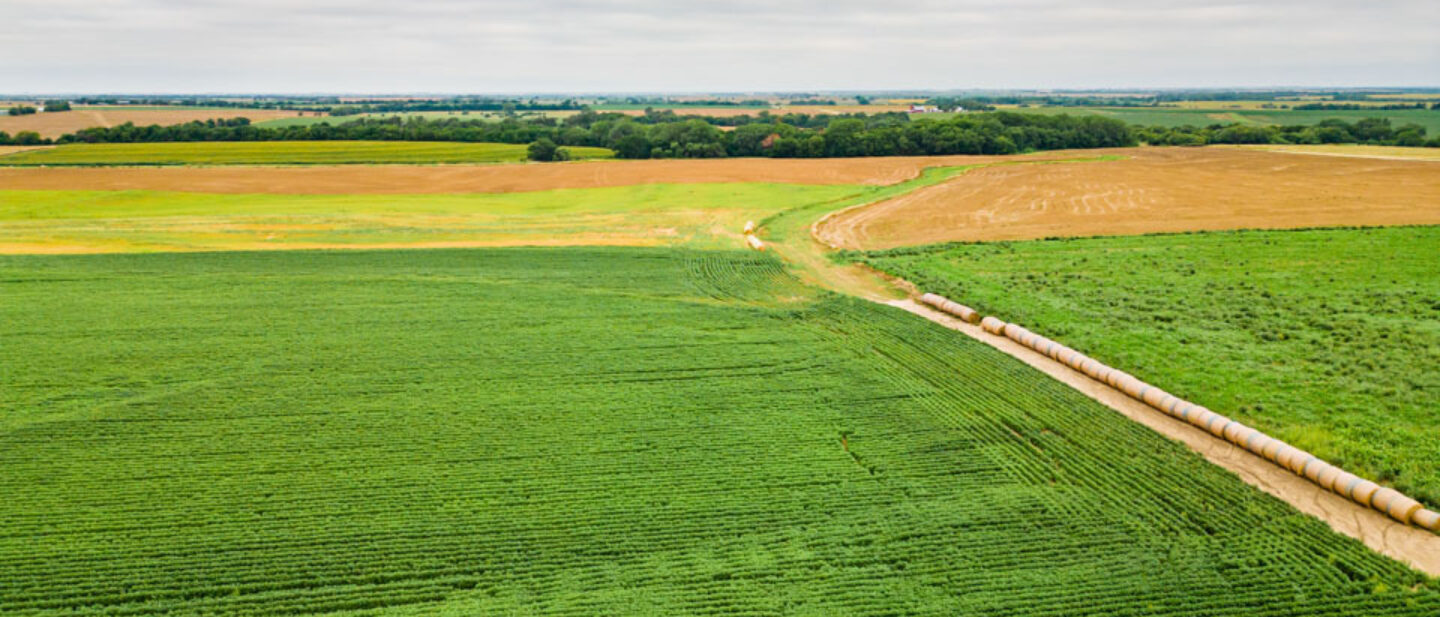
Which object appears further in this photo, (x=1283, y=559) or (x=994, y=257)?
(x=994, y=257)

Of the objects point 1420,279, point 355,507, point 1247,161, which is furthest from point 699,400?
point 1247,161

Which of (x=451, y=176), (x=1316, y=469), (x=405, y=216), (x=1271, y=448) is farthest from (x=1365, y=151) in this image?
(x=405, y=216)

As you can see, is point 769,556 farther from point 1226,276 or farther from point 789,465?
point 1226,276

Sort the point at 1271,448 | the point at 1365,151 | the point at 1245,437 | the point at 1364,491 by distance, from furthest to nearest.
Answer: the point at 1365,151, the point at 1245,437, the point at 1271,448, the point at 1364,491

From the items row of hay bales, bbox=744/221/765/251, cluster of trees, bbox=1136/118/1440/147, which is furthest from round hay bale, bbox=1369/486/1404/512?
cluster of trees, bbox=1136/118/1440/147

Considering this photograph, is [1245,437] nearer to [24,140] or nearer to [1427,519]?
[1427,519]
